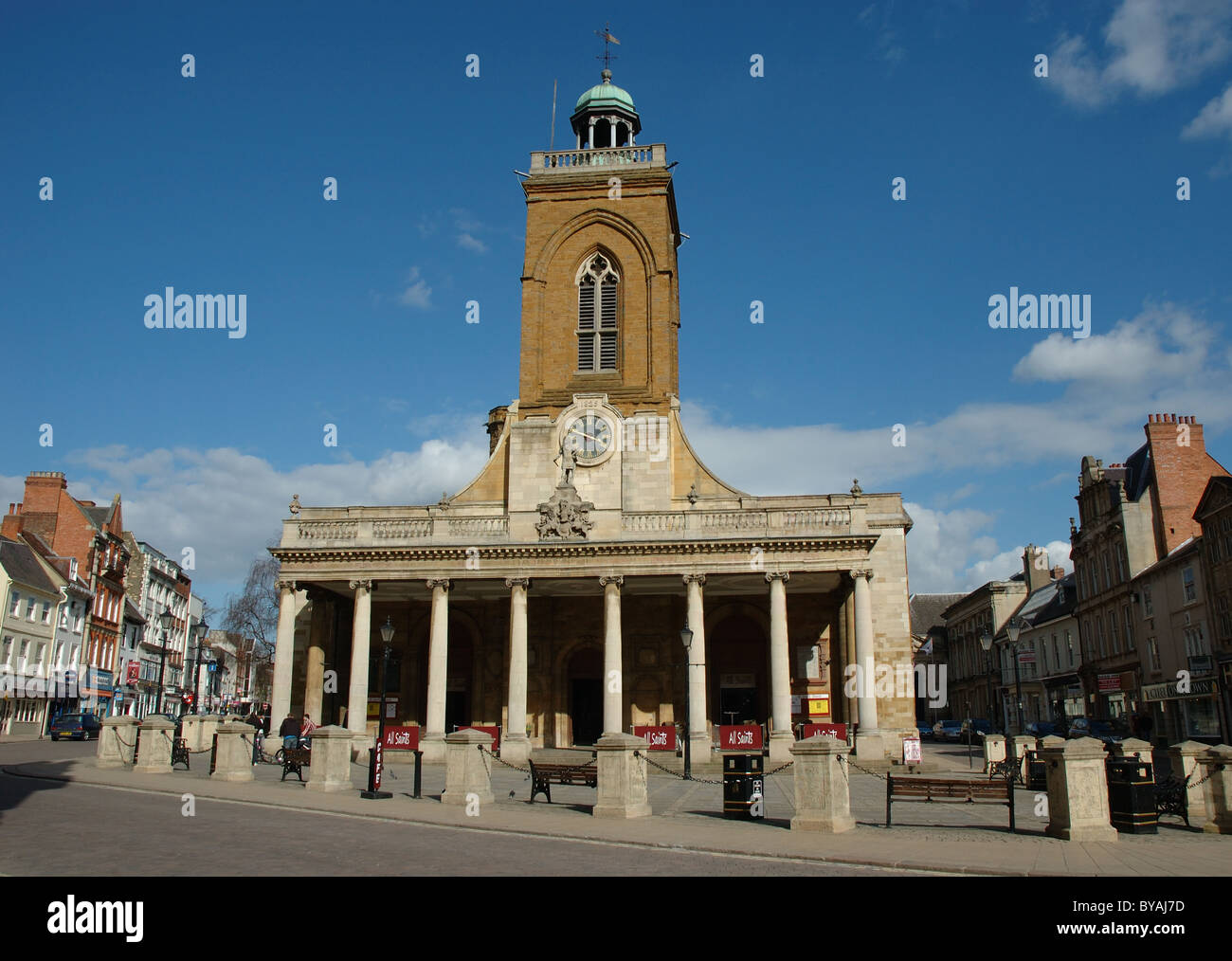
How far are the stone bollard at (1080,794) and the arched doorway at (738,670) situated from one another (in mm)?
24257

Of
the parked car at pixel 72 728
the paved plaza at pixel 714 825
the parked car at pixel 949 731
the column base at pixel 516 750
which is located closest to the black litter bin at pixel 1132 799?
the paved plaza at pixel 714 825

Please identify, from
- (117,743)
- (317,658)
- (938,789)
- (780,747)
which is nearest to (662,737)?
(780,747)

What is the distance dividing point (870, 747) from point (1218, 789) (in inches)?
663

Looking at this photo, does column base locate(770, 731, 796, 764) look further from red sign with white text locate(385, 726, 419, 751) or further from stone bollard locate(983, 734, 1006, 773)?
red sign with white text locate(385, 726, 419, 751)

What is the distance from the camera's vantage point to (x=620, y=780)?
16.6 m

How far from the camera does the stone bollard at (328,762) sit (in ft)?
67.7

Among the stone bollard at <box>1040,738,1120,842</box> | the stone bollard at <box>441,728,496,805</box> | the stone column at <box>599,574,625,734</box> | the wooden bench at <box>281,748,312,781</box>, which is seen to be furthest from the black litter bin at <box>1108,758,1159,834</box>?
the stone column at <box>599,574,625,734</box>

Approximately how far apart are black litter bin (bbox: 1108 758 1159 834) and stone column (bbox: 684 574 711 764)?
57.0 ft

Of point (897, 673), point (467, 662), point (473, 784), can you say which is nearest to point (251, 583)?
point (467, 662)

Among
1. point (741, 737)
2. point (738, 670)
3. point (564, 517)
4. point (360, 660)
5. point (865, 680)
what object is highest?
point (564, 517)

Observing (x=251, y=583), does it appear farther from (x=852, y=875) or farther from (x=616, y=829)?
(x=852, y=875)

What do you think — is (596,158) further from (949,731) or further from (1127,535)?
(949,731)

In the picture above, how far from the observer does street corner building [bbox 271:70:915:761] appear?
34.5 metres
